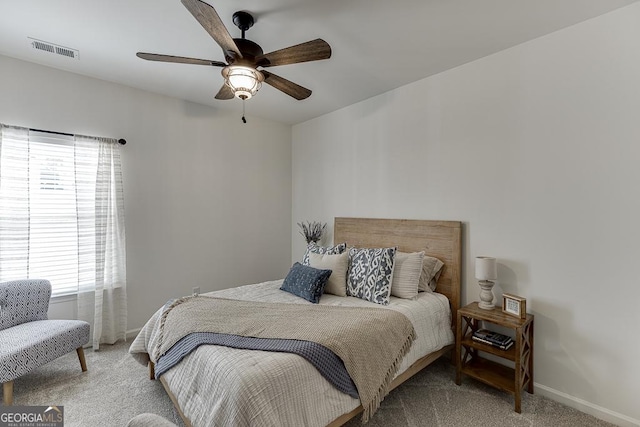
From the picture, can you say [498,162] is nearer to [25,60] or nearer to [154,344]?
[154,344]

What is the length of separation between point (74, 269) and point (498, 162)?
4197 millimetres

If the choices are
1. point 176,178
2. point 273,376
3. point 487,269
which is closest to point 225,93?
point 176,178

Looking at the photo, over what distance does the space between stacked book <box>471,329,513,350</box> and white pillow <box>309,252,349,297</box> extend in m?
1.13

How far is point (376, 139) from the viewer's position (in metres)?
3.45

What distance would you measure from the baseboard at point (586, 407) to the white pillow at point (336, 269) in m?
1.70

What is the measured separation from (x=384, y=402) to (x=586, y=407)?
142 cm

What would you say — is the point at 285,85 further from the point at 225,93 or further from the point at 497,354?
the point at 497,354

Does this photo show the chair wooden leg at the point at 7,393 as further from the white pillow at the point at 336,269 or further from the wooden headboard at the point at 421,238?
the wooden headboard at the point at 421,238

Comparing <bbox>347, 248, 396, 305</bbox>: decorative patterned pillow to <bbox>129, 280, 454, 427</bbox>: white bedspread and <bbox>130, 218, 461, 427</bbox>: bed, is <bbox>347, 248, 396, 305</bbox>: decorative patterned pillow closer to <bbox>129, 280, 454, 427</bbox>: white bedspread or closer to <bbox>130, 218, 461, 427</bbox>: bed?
<bbox>130, 218, 461, 427</bbox>: bed

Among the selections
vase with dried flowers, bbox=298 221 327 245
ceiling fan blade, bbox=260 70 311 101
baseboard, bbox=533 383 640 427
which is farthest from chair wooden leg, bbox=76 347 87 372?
baseboard, bbox=533 383 640 427

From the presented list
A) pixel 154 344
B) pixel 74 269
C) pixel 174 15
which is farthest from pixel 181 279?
pixel 174 15

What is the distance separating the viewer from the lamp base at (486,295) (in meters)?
2.39

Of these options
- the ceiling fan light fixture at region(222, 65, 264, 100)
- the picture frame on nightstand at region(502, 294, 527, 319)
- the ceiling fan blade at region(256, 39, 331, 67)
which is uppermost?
the ceiling fan blade at region(256, 39, 331, 67)

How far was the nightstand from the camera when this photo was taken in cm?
208
